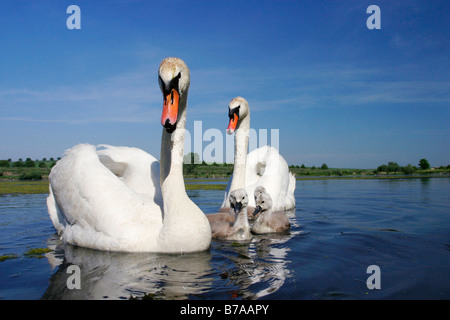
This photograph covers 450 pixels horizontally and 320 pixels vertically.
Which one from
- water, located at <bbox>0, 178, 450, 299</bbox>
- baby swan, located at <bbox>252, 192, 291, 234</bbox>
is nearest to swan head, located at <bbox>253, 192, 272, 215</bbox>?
baby swan, located at <bbox>252, 192, 291, 234</bbox>

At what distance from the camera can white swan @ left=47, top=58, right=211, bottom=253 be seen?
5.74m

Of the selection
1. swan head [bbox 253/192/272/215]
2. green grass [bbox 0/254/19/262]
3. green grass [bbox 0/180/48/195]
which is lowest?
green grass [bbox 0/254/19/262]

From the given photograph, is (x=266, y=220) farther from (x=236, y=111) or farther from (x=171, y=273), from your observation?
(x=171, y=273)

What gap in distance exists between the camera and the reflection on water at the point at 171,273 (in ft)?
13.7

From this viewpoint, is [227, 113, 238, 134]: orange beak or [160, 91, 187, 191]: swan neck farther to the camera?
[227, 113, 238, 134]: orange beak

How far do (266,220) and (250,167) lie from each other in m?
4.04

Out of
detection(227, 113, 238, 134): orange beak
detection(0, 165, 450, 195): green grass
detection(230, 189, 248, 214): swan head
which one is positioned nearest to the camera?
detection(230, 189, 248, 214): swan head

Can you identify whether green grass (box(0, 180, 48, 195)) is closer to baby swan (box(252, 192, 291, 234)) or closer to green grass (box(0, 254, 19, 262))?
green grass (box(0, 254, 19, 262))

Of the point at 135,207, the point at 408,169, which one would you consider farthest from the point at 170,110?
the point at 408,169

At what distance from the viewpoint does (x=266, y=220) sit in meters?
8.20

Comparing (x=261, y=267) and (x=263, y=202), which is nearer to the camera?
(x=261, y=267)
